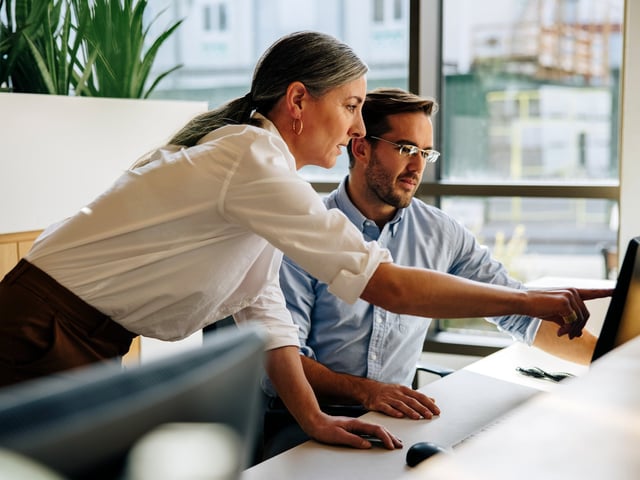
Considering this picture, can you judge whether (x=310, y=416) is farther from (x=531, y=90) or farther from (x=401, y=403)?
(x=531, y=90)

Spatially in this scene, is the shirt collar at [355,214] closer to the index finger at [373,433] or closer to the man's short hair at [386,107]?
the man's short hair at [386,107]

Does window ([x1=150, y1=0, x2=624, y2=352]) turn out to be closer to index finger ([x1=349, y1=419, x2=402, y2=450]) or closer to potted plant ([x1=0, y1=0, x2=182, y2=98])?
potted plant ([x1=0, y1=0, x2=182, y2=98])

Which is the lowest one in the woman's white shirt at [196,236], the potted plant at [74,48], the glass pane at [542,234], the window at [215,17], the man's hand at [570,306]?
the glass pane at [542,234]

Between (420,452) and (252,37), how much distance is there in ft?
10.8

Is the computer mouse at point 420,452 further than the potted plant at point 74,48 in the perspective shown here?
No

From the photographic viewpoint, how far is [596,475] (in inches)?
20.1

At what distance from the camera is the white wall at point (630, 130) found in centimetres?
316

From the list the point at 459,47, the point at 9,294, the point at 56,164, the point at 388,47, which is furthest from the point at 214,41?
the point at 9,294

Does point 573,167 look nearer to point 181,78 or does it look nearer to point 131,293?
point 181,78

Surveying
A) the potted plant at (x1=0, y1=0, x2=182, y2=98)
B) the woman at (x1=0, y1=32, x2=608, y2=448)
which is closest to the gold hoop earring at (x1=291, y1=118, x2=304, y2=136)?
the woman at (x1=0, y1=32, x2=608, y2=448)

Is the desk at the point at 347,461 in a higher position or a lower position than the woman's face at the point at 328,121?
lower

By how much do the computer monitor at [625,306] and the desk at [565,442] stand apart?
734mm

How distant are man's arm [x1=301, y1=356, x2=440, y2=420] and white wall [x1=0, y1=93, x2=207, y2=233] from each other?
4.20 feet

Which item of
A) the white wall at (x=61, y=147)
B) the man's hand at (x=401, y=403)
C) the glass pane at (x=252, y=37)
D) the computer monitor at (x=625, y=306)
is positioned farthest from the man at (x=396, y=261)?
the glass pane at (x=252, y=37)
